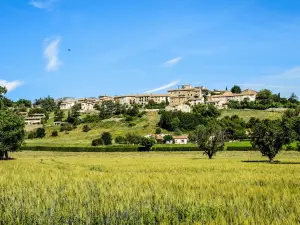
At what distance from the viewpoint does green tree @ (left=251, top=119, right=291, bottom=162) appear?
4489cm

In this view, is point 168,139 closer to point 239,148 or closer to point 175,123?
point 175,123

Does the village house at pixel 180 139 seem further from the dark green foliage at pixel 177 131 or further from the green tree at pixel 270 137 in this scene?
the green tree at pixel 270 137

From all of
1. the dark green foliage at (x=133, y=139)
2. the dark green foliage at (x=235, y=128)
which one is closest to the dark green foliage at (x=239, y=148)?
the dark green foliage at (x=235, y=128)

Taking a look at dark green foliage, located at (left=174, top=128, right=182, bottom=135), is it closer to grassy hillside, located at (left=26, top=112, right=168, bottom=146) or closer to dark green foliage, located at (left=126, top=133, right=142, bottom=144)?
grassy hillside, located at (left=26, top=112, right=168, bottom=146)

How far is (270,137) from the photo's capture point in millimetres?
45719

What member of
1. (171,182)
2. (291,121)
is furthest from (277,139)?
(171,182)

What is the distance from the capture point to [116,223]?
765 centimetres

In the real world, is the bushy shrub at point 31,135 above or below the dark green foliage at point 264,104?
below

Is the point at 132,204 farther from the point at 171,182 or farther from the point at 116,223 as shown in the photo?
the point at 171,182

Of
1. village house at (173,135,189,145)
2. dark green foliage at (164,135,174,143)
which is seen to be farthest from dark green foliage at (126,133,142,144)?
village house at (173,135,189,145)

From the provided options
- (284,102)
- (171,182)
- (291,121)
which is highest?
(284,102)

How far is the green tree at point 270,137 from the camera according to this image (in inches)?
1767

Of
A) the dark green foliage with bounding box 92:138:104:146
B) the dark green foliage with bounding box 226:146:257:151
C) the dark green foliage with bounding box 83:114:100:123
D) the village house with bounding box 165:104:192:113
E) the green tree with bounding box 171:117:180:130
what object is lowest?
the dark green foliage with bounding box 226:146:257:151

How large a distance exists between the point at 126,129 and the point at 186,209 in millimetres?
143479
